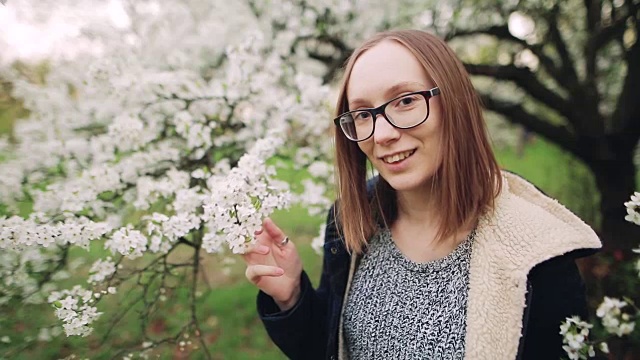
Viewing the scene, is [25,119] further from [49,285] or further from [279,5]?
[279,5]

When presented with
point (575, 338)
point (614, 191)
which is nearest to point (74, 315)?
point (575, 338)

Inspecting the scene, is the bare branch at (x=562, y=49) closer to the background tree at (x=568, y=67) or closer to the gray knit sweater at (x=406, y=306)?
the background tree at (x=568, y=67)

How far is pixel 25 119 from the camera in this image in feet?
10.1

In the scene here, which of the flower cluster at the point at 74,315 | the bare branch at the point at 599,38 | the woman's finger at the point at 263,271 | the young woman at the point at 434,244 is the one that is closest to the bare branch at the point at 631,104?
the bare branch at the point at 599,38

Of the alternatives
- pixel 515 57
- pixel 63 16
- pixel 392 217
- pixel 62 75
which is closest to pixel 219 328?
pixel 62 75

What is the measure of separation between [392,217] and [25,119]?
258 cm

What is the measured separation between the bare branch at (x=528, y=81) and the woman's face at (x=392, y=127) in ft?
10.2

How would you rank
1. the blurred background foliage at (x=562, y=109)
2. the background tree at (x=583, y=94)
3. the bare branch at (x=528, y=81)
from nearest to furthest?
the blurred background foliage at (x=562, y=109)
the background tree at (x=583, y=94)
the bare branch at (x=528, y=81)

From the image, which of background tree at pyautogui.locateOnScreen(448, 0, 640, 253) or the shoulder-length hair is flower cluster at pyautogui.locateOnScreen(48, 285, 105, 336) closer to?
the shoulder-length hair

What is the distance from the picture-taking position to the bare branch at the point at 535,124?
4512 mm

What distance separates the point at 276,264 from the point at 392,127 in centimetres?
67

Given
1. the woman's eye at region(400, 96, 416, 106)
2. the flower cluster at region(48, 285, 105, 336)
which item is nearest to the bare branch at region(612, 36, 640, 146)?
the woman's eye at region(400, 96, 416, 106)

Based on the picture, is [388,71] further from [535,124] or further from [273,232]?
[535,124]

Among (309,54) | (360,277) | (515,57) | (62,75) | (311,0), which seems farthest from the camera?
(515,57)
